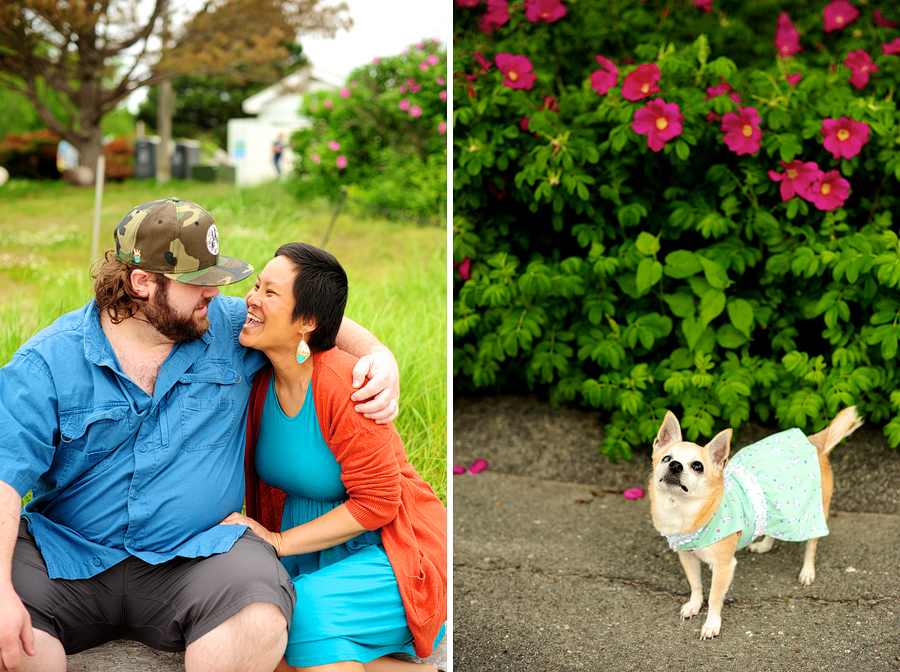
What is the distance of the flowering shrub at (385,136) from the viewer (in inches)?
202

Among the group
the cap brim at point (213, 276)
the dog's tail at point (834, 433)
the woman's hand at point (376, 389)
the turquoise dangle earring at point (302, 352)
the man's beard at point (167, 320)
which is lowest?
the dog's tail at point (834, 433)

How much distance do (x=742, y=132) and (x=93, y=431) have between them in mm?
2722

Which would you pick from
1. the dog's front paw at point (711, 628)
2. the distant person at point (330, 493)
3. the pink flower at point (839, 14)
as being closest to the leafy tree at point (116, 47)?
the distant person at point (330, 493)

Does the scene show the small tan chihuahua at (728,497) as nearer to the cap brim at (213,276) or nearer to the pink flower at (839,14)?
the cap brim at (213,276)

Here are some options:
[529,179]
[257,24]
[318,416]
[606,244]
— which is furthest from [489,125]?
[318,416]

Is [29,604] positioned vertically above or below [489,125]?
below

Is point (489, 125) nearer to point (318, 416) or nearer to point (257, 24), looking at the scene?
point (257, 24)

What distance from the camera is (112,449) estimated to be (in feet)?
6.29

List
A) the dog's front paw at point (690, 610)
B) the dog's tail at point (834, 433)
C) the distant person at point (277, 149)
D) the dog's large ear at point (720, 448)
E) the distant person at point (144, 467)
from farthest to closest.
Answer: the distant person at point (277, 149)
the dog's tail at point (834, 433)
the dog's front paw at point (690, 610)
the dog's large ear at point (720, 448)
the distant person at point (144, 467)

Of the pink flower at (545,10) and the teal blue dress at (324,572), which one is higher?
the pink flower at (545,10)

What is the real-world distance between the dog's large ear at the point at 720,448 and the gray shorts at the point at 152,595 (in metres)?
1.38

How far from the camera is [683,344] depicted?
3.67 m

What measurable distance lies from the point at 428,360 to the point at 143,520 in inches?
58.8

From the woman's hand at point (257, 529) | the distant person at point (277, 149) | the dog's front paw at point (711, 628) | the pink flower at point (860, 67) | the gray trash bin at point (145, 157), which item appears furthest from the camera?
the distant person at point (277, 149)
